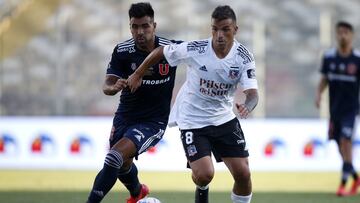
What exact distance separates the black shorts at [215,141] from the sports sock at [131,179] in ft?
3.70

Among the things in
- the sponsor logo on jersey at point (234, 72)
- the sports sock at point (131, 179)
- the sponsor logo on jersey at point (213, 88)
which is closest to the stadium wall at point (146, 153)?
the sports sock at point (131, 179)

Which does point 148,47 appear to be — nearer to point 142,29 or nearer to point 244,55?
point 142,29

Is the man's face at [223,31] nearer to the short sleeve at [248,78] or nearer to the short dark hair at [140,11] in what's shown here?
the short sleeve at [248,78]

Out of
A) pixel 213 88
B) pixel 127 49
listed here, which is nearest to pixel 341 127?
pixel 127 49

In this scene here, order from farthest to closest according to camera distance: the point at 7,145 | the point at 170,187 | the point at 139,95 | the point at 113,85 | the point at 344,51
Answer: the point at 7,145
the point at 170,187
the point at 344,51
the point at 139,95
the point at 113,85

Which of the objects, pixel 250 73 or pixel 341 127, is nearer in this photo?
pixel 250 73

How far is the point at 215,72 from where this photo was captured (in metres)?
8.94

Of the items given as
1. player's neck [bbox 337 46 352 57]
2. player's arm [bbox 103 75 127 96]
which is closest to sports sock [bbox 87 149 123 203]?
player's arm [bbox 103 75 127 96]

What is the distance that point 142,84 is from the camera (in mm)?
9703

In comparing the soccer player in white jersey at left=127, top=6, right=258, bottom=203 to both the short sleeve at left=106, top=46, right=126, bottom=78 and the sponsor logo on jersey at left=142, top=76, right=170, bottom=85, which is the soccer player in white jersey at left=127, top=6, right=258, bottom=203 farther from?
the short sleeve at left=106, top=46, right=126, bottom=78

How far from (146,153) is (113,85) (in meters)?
9.35

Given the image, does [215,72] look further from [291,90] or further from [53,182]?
[291,90]

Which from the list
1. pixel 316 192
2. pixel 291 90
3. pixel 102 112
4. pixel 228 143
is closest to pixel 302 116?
pixel 291 90

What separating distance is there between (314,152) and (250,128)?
4.32 ft
